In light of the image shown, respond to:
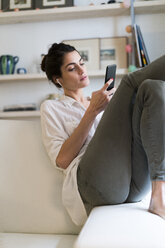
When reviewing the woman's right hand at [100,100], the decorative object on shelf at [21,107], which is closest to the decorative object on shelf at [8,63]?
the decorative object on shelf at [21,107]

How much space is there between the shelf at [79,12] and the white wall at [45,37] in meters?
0.06

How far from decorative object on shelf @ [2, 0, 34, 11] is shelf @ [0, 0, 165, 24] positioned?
10cm

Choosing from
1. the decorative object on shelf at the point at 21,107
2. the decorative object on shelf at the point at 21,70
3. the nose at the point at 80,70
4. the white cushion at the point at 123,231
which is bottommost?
the decorative object on shelf at the point at 21,107

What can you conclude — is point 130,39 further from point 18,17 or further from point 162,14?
point 18,17

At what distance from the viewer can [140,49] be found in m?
2.80

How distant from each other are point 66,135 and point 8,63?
1.79 metres

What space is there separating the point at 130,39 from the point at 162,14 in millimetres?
351

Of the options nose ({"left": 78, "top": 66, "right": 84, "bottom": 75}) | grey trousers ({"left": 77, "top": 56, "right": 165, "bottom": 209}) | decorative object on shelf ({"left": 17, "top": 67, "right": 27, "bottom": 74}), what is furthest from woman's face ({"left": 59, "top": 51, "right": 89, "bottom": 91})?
decorative object on shelf ({"left": 17, "top": 67, "right": 27, "bottom": 74})

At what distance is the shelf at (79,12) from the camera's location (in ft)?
9.27

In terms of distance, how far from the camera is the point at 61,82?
1.71 metres

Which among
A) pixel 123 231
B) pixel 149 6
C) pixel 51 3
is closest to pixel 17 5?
pixel 51 3

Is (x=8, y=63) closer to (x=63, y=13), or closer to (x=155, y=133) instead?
(x=63, y=13)

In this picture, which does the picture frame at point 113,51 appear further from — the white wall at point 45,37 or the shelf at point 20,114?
the shelf at point 20,114

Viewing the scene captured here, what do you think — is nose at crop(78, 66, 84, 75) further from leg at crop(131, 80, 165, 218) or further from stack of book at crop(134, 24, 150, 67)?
stack of book at crop(134, 24, 150, 67)
